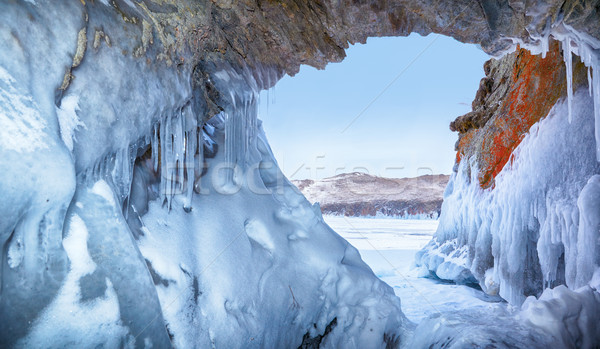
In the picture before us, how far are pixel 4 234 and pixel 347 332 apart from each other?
2.75 m

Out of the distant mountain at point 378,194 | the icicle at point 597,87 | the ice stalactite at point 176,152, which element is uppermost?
the icicle at point 597,87

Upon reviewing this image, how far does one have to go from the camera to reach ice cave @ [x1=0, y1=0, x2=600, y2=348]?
4.84 ft

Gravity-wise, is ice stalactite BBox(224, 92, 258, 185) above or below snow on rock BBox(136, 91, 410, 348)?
above

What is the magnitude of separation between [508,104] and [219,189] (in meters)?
5.28

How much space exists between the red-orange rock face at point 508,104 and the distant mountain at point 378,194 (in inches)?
822

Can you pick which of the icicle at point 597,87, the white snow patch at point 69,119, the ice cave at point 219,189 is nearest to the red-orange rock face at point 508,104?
→ the ice cave at point 219,189

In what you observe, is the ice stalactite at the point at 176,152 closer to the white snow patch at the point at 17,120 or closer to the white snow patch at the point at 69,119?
the white snow patch at the point at 69,119

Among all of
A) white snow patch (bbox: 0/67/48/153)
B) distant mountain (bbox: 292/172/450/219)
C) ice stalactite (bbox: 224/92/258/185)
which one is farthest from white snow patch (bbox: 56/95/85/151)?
distant mountain (bbox: 292/172/450/219)

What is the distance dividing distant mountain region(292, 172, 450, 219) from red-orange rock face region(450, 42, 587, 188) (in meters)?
20.9

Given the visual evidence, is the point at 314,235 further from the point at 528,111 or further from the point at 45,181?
the point at 528,111

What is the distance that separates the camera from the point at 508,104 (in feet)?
18.5

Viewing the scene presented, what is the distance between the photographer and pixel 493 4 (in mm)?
2617

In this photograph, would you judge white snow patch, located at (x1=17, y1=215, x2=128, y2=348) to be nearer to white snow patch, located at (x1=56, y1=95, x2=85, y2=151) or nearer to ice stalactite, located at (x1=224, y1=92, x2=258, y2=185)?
white snow patch, located at (x1=56, y1=95, x2=85, y2=151)

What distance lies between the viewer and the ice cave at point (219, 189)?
1476mm
